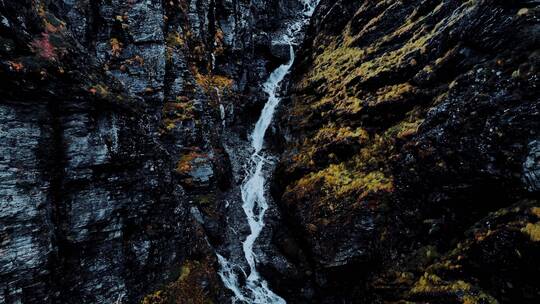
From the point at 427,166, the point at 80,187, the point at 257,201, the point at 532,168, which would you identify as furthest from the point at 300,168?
the point at 80,187

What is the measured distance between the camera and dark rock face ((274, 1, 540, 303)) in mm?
8477

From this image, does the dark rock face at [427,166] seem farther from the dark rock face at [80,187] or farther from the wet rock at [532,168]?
the dark rock face at [80,187]

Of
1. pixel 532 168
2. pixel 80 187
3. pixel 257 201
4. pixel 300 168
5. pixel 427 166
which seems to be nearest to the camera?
pixel 532 168

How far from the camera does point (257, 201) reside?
757 inches

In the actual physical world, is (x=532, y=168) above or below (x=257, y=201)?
below

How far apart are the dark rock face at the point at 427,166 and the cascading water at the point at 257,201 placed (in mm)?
2063

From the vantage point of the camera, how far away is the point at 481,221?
906 centimetres

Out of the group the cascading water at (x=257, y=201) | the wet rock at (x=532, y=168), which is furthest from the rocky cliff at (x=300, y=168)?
the cascading water at (x=257, y=201)

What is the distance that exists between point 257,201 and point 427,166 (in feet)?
35.5

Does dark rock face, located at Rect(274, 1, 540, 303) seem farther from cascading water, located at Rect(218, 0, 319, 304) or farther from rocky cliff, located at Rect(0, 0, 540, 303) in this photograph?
cascading water, located at Rect(218, 0, 319, 304)

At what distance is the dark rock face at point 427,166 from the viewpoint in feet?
27.8

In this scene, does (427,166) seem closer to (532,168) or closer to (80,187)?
(532,168)

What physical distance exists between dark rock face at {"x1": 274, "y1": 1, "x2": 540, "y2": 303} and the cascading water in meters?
2.06

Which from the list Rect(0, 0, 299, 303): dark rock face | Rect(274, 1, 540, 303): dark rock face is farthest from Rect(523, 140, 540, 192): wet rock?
Rect(0, 0, 299, 303): dark rock face
